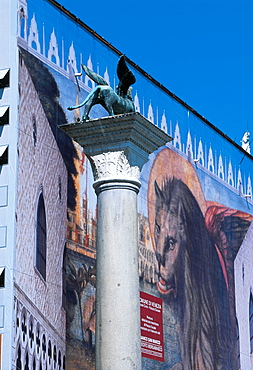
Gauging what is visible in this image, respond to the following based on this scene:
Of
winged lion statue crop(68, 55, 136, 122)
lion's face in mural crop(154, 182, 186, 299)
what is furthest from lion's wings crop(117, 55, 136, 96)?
lion's face in mural crop(154, 182, 186, 299)

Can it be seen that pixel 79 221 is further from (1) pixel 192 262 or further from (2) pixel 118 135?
(2) pixel 118 135

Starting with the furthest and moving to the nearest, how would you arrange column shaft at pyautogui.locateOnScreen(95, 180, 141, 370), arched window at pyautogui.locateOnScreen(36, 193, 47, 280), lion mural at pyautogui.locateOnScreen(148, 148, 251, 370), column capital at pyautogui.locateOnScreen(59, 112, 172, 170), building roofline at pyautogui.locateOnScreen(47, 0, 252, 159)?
lion mural at pyautogui.locateOnScreen(148, 148, 251, 370) → building roofline at pyautogui.locateOnScreen(47, 0, 252, 159) → arched window at pyautogui.locateOnScreen(36, 193, 47, 280) → column capital at pyautogui.locateOnScreen(59, 112, 172, 170) → column shaft at pyautogui.locateOnScreen(95, 180, 141, 370)

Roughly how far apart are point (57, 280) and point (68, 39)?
6.12 metres

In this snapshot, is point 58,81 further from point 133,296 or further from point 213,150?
point 133,296

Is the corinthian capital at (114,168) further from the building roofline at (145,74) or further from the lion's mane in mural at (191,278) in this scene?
the lion's mane in mural at (191,278)

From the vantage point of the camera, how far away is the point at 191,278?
1104 inches

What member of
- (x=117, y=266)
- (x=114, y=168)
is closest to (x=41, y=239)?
(x=114, y=168)

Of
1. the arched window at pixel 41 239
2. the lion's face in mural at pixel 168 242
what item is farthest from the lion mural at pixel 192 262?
the arched window at pixel 41 239

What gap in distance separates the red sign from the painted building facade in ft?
0.36

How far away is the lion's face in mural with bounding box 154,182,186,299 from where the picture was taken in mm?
26375

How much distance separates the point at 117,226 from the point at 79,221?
11.7 m

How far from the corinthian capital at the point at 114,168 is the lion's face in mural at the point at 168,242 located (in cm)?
1516

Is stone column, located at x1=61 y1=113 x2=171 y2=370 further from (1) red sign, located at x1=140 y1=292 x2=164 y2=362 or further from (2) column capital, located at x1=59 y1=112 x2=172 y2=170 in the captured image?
(1) red sign, located at x1=140 y1=292 x2=164 y2=362

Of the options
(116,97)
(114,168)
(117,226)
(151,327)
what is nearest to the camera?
(117,226)
